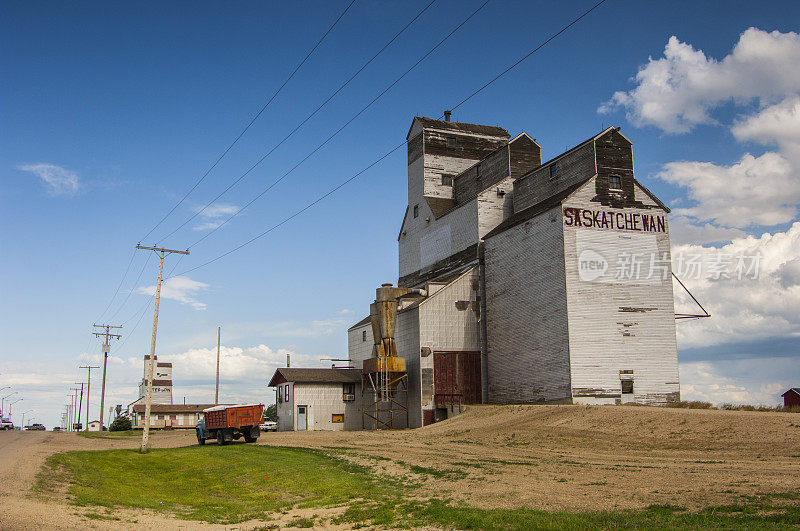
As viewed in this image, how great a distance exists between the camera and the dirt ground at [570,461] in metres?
16.2

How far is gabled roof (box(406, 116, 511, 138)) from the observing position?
6350 cm

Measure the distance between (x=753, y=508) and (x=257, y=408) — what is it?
99.4 ft

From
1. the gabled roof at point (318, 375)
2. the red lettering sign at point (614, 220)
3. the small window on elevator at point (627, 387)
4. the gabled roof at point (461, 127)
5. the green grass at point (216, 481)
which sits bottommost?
the green grass at point (216, 481)

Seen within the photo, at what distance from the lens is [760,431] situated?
26.2 meters

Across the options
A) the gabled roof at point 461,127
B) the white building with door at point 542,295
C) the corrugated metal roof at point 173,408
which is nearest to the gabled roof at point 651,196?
the white building with door at point 542,295

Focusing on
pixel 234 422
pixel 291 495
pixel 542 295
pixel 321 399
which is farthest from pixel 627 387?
pixel 291 495

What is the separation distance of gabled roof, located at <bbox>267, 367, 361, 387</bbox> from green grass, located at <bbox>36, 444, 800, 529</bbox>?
2016cm

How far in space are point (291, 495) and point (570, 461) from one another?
981cm

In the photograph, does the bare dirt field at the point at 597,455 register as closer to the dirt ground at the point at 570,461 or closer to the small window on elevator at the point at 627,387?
the dirt ground at the point at 570,461

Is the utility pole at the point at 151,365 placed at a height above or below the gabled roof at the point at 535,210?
below

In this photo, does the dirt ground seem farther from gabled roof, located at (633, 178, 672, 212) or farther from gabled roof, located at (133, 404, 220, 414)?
gabled roof, located at (133, 404, 220, 414)

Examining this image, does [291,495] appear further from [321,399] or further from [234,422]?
[321,399]

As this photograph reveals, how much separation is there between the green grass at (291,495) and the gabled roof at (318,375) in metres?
20.2

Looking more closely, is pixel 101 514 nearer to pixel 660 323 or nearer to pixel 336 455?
pixel 336 455
